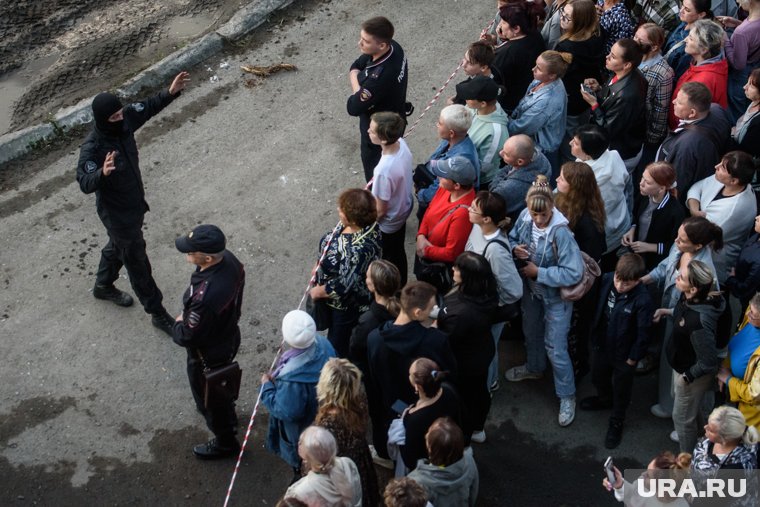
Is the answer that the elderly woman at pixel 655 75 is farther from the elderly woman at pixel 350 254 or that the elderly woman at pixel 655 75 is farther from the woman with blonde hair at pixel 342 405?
the woman with blonde hair at pixel 342 405

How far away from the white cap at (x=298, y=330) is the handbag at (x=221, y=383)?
30.2 inches

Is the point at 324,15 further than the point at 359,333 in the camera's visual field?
Yes

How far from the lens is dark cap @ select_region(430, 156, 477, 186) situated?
5699 mm

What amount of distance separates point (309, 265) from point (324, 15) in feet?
13.4

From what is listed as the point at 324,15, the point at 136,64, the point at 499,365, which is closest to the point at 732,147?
the point at 499,365

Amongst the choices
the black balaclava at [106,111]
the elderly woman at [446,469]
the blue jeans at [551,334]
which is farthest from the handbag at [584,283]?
the black balaclava at [106,111]

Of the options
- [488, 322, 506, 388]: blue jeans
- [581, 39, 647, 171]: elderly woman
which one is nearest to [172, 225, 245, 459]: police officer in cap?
[488, 322, 506, 388]: blue jeans

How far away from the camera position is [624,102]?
21.7 feet

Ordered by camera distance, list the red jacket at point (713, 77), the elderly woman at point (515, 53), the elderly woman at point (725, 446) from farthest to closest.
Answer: the elderly woman at point (515, 53) < the red jacket at point (713, 77) < the elderly woman at point (725, 446)

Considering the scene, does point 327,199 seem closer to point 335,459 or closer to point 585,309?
point 585,309

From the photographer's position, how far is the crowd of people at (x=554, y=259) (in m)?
4.77

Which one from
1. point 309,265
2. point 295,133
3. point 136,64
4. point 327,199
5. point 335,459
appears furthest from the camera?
point 136,64

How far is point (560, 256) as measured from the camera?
5.49 meters

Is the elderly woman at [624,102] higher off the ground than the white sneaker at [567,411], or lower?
higher
